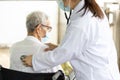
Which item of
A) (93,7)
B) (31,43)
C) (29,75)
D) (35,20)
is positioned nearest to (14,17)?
(35,20)

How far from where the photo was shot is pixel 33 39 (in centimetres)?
175

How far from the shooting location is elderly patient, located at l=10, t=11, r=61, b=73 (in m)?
1.68

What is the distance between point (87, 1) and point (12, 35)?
2.08m

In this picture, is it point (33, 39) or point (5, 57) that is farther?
point (5, 57)

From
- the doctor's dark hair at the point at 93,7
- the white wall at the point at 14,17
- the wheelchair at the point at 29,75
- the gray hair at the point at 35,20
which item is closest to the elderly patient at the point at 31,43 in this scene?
the gray hair at the point at 35,20

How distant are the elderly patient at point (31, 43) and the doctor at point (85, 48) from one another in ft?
0.63

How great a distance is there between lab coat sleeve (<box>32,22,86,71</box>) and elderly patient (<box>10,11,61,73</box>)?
0.58 feet

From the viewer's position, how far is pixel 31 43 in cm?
171

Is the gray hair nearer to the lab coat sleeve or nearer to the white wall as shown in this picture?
the lab coat sleeve

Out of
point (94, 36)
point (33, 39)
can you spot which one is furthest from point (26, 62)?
point (94, 36)

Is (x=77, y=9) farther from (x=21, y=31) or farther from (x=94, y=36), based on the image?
(x=21, y=31)

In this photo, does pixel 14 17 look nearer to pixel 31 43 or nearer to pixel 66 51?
pixel 31 43

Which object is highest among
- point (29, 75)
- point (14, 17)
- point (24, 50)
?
point (14, 17)

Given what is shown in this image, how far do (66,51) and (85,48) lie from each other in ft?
0.34
